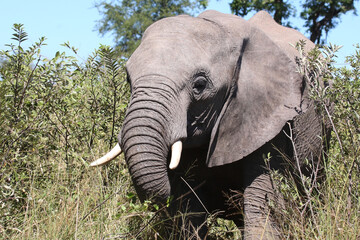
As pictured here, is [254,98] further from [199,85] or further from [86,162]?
[86,162]

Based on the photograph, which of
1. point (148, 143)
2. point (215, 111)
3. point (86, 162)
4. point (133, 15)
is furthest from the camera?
point (133, 15)

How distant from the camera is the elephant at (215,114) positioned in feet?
12.4

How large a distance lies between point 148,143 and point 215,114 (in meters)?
0.78

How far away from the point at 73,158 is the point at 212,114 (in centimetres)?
177

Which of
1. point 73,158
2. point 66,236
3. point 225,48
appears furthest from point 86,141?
point 225,48

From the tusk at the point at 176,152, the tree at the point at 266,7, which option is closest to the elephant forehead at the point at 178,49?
the tusk at the point at 176,152

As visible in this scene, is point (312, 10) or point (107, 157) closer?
point (107, 157)

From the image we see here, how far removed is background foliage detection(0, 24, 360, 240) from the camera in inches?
168

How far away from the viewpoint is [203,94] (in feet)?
13.7

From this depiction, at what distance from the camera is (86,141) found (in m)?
5.61

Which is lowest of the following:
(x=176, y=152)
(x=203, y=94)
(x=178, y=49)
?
(x=176, y=152)

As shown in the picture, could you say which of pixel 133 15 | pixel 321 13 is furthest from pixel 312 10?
pixel 133 15

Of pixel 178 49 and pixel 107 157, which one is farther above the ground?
pixel 178 49

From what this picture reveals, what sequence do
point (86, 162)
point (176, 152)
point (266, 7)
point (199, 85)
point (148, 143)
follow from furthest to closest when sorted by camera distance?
1. point (266, 7)
2. point (86, 162)
3. point (199, 85)
4. point (176, 152)
5. point (148, 143)
